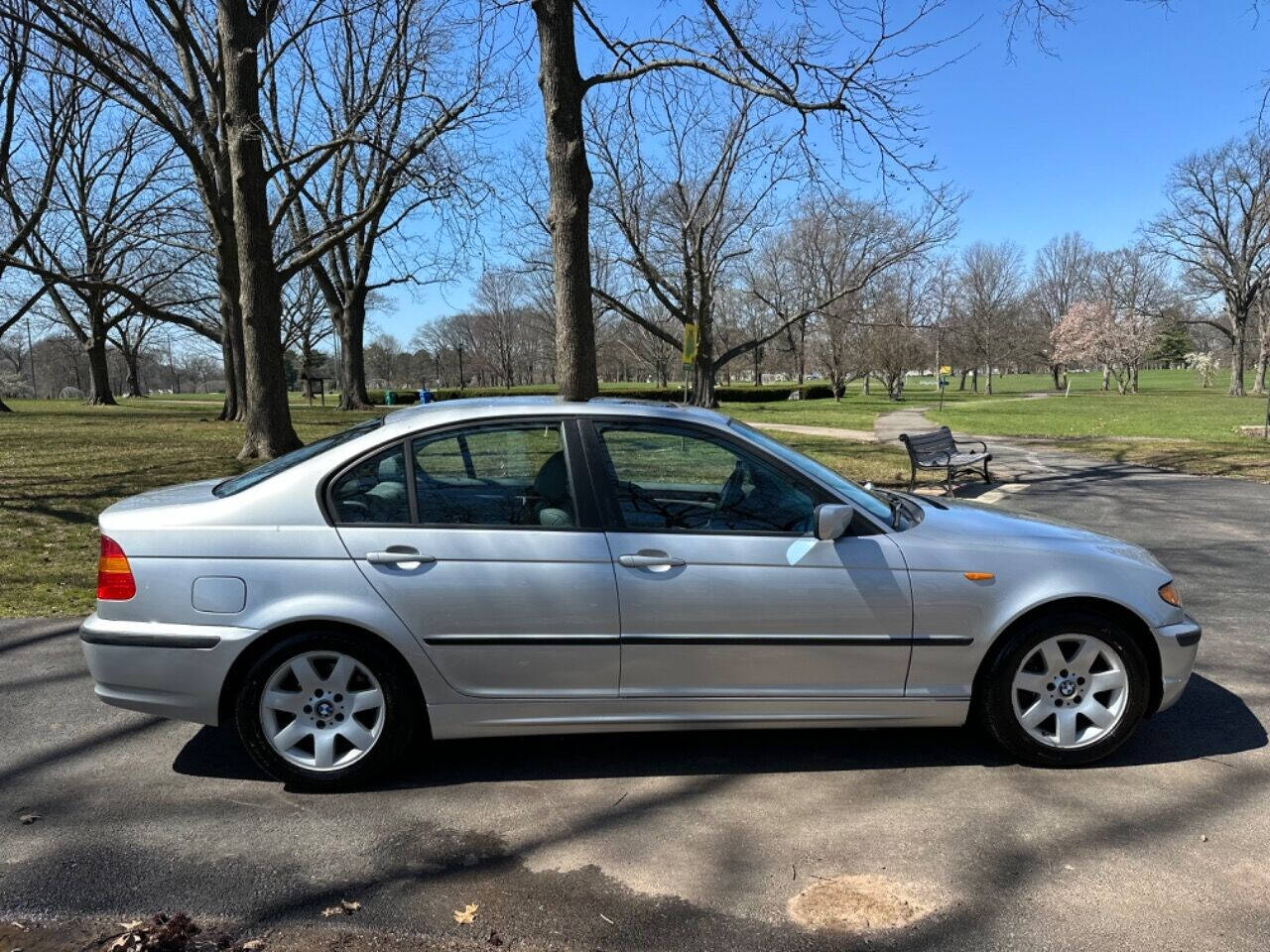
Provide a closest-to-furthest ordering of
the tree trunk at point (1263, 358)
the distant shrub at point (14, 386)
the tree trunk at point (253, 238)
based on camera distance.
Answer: the tree trunk at point (253, 238)
the tree trunk at point (1263, 358)
the distant shrub at point (14, 386)

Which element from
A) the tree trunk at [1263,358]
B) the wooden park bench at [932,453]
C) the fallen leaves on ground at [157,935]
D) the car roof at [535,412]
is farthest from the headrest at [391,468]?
the tree trunk at [1263,358]

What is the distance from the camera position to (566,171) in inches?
322

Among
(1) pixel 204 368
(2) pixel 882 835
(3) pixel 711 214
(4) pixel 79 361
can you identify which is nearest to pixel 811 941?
(2) pixel 882 835

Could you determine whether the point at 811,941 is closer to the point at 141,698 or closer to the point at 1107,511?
the point at 141,698

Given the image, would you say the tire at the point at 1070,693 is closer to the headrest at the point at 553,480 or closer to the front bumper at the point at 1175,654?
the front bumper at the point at 1175,654

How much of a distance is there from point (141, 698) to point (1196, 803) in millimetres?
4219

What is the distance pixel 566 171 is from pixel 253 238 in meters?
6.13

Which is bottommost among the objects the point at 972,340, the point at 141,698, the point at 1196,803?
the point at 1196,803

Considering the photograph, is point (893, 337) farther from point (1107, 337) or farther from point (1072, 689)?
point (1072, 689)

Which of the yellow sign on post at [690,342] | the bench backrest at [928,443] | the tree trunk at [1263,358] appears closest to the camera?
the bench backrest at [928,443]

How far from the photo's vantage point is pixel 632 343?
67188mm

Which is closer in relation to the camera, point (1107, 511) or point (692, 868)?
point (692, 868)

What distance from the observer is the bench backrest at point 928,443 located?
9.88 m

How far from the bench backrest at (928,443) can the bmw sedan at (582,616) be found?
20.6ft
